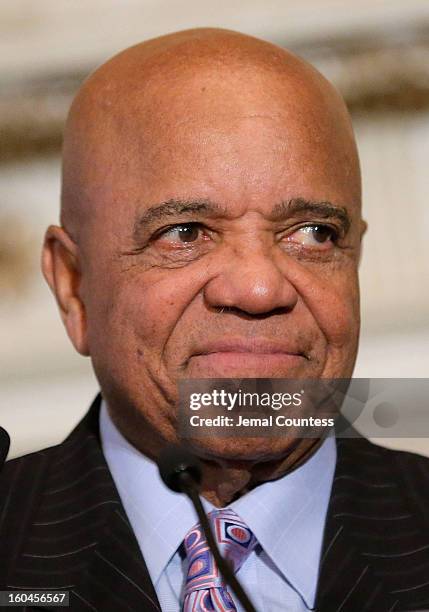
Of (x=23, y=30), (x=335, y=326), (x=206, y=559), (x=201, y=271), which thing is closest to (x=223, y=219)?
(x=201, y=271)

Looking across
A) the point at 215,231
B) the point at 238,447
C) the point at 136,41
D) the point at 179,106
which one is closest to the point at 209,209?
the point at 215,231

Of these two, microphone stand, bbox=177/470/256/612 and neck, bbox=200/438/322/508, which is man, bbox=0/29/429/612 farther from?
microphone stand, bbox=177/470/256/612

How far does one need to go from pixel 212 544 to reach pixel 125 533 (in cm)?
26

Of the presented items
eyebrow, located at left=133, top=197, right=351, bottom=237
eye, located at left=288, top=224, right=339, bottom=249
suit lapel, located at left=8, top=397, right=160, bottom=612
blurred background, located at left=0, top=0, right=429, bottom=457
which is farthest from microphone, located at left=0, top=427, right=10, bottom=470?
blurred background, located at left=0, top=0, right=429, bottom=457

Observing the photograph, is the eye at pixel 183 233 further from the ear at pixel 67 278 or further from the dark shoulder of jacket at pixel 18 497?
the dark shoulder of jacket at pixel 18 497

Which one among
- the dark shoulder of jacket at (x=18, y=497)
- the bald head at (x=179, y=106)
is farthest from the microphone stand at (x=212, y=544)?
the bald head at (x=179, y=106)

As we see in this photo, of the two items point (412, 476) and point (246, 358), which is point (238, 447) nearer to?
point (246, 358)

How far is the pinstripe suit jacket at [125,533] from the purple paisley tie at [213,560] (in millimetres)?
55

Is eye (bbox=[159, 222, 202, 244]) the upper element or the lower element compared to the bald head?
lower

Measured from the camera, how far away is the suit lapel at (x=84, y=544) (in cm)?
109

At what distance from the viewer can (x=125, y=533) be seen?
1151 mm

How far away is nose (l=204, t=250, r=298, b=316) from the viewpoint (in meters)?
1.10

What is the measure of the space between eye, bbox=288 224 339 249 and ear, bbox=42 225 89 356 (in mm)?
295

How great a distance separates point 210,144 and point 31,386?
1049mm
